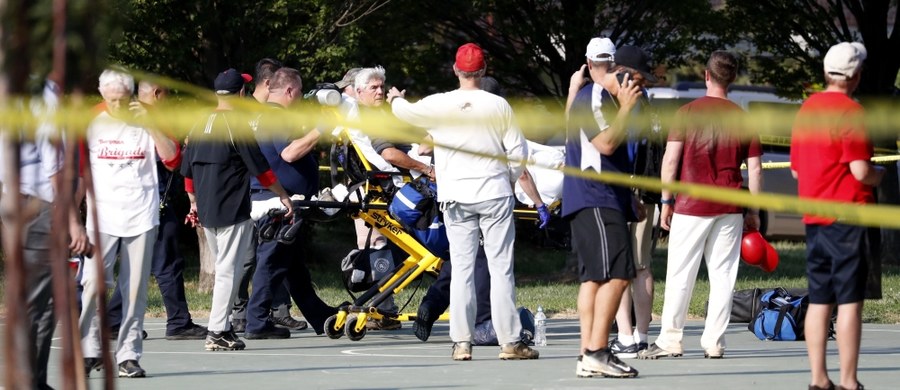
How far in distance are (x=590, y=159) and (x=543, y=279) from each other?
11.1m

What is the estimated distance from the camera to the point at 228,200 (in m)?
9.46

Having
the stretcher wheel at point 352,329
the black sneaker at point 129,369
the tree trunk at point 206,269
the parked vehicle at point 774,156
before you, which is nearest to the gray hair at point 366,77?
the stretcher wheel at point 352,329

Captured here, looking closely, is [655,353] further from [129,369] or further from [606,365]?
[129,369]

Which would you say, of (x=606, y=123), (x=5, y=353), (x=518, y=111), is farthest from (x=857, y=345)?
(x=518, y=111)

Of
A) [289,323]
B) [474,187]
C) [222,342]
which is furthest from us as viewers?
[289,323]

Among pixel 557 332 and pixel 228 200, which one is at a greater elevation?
pixel 228 200

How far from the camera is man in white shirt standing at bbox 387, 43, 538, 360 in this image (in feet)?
29.6

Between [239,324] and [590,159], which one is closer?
[590,159]

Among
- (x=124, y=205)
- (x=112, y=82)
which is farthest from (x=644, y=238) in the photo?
(x=112, y=82)

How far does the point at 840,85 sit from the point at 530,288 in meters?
9.90

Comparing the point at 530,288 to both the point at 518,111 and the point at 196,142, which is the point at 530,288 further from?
the point at 196,142

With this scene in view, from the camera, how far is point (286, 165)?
1067 centimetres

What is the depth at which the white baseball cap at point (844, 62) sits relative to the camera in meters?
6.87

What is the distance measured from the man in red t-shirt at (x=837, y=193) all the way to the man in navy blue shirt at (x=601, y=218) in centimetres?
116
